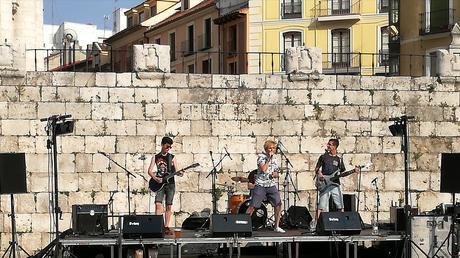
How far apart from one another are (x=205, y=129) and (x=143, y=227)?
14.5 feet

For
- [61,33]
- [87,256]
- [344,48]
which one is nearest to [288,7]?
[344,48]

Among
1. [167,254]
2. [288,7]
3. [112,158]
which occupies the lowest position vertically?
[167,254]

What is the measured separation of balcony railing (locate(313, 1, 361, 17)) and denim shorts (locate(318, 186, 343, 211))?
83.3 feet

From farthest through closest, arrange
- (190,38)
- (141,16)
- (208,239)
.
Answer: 1. (141,16)
2. (190,38)
3. (208,239)

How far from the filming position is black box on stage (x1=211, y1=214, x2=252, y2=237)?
16.4 metres

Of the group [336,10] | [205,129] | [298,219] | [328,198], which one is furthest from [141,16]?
[328,198]

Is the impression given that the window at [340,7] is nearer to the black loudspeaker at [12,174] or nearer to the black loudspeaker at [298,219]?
the black loudspeaker at [298,219]

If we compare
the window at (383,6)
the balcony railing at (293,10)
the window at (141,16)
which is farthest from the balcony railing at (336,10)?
the window at (141,16)

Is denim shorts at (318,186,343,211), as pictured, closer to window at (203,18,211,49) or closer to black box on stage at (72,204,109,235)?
black box on stage at (72,204,109,235)

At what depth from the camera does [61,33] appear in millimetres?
63000

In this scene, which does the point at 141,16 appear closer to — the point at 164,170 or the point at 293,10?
the point at 293,10

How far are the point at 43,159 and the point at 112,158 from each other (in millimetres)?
1275

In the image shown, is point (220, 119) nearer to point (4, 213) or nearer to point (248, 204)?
point (248, 204)

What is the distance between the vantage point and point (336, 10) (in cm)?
4319
